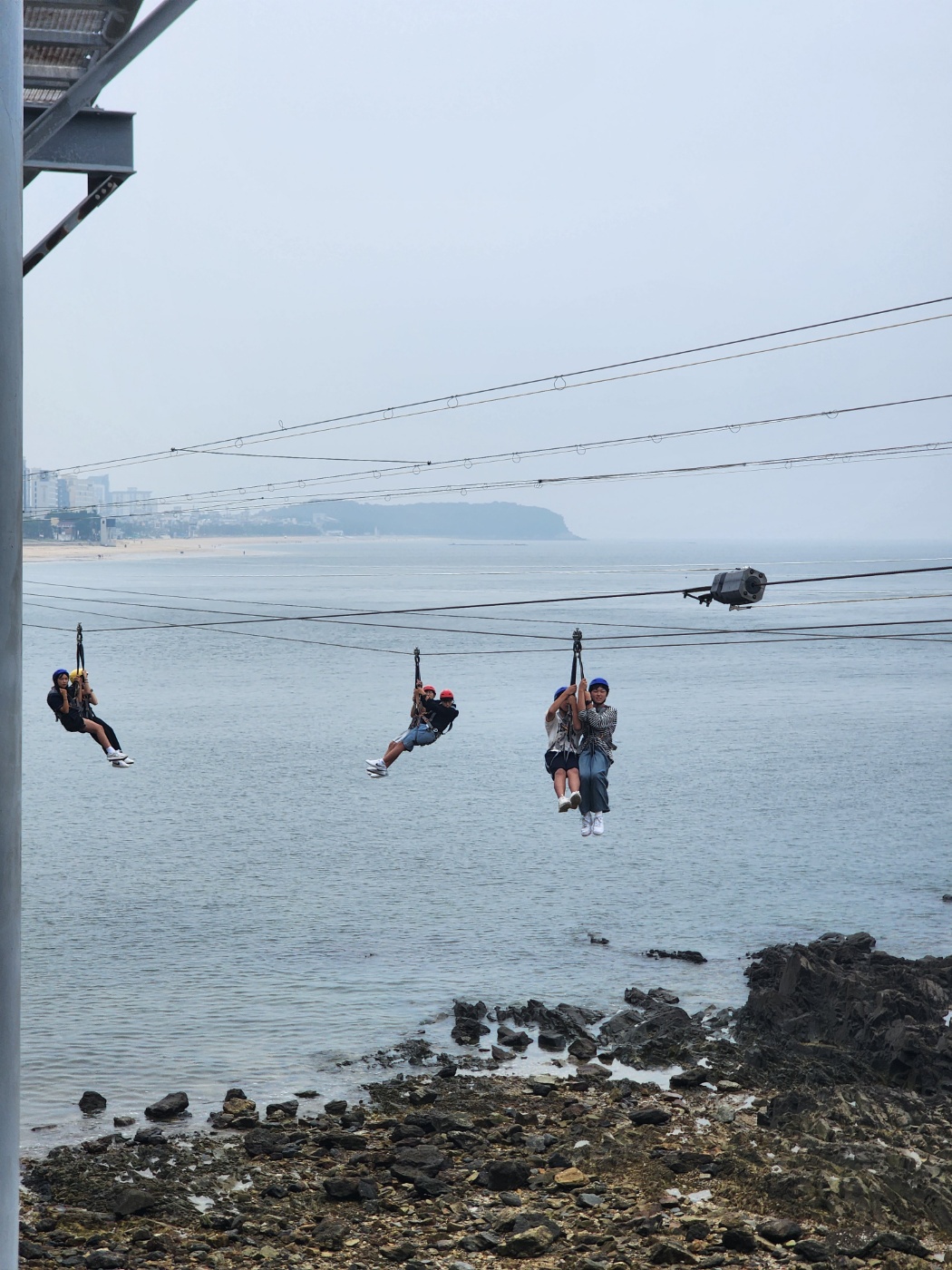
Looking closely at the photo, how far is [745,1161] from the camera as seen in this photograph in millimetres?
22891

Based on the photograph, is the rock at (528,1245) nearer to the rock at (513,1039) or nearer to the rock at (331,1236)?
the rock at (331,1236)

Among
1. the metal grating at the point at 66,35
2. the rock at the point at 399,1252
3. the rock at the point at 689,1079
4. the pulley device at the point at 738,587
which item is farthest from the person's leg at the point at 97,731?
the metal grating at the point at 66,35

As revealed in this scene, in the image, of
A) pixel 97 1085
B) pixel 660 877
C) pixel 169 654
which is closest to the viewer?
pixel 97 1085

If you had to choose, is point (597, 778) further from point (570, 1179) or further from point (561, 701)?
point (570, 1179)

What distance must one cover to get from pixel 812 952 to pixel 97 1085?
20.2 metres

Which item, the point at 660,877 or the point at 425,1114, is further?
the point at 660,877

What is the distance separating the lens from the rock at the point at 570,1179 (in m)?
22.0

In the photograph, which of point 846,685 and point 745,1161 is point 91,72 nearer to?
point 745,1161

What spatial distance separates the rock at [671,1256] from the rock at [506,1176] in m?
3.74

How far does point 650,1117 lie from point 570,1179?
3494 mm

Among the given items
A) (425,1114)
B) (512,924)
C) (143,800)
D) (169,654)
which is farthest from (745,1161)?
(169,654)

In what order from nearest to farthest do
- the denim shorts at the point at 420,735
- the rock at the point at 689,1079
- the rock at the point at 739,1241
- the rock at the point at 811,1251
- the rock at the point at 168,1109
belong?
the rock at the point at 811,1251, the rock at the point at 739,1241, the rock at the point at 168,1109, the rock at the point at 689,1079, the denim shorts at the point at 420,735

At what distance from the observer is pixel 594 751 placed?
24.3 m

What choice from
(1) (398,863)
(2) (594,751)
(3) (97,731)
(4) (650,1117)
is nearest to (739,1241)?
(4) (650,1117)
